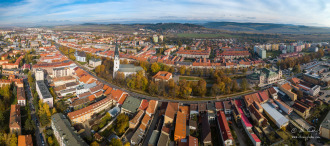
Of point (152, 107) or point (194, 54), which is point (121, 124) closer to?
point (152, 107)

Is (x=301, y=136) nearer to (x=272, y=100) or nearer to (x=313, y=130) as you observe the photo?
(x=313, y=130)

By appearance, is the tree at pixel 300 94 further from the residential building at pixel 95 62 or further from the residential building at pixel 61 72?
the residential building at pixel 61 72

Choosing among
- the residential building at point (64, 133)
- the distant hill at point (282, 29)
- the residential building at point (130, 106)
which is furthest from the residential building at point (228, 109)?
the distant hill at point (282, 29)

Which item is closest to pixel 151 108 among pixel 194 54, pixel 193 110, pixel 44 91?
pixel 193 110

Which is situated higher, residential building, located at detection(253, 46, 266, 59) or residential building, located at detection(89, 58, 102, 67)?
residential building, located at detection(253, 46, 266, 59)

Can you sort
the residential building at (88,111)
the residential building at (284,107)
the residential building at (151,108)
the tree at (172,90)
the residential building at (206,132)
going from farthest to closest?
the tree at (172,90) < the residential building at (284,107) < the residential building at (151,108) < the residential building at (88,111) < the residential building at (206,132)

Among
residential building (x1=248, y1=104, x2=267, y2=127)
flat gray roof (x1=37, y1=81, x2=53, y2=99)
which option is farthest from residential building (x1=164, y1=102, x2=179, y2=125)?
flat gray roof (x1=37, y1=81, x2=53, y2=99)

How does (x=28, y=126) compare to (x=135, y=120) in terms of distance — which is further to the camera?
(x=135, y=120)

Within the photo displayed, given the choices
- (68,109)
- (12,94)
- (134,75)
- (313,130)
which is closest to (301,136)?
(313,130)

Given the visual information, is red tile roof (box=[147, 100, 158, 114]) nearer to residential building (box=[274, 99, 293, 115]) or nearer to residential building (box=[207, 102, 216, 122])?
residential building (box=[207, 102, 216, 122])

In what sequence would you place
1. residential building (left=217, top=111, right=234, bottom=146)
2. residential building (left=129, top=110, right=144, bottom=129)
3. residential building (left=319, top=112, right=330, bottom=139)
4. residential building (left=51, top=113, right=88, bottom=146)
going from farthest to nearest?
1. residential building (left=129, top=110, right=144, bottom=129)
2. residential building (left=319, top=112, right=330, bottom=139)
3. residential building (left=217, top=111, right=234, bottom=146)
4. residential building (left=51, top=113, right=88, bottom=146)
